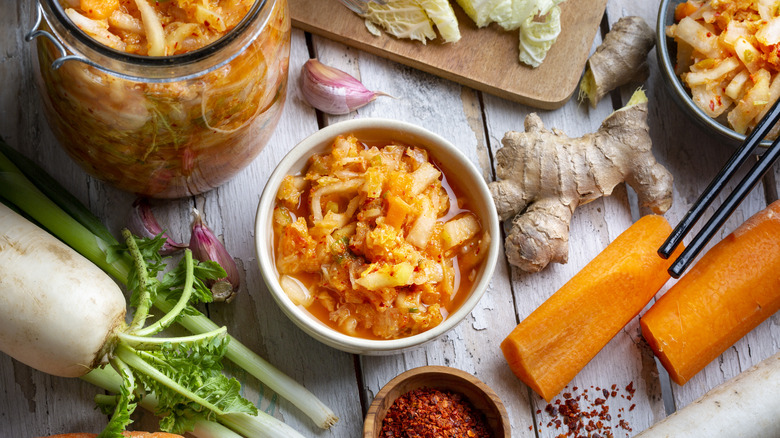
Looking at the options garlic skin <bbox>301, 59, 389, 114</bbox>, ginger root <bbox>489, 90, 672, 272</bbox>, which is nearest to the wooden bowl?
ginger root <bbox>489, 90, 672, 272</bbox>

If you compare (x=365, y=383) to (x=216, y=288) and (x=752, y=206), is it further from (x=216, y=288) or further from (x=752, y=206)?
(x=752, y=206)

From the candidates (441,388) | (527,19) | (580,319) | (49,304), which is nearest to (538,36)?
(527,19)

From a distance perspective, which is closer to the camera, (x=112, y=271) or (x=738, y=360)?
(x=112, y=271)

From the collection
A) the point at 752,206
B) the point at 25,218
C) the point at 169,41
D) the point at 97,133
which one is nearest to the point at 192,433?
the point at 25,218

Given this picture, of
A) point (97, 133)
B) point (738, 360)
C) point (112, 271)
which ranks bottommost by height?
point (738, 360)

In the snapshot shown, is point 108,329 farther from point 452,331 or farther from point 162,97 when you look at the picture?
point 452,331

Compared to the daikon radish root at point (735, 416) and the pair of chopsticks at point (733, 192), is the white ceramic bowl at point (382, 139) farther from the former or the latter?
the daikon radish root at point (735, 416)
